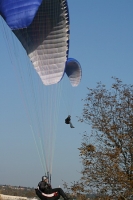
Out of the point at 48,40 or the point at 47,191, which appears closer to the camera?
the point at 47,191

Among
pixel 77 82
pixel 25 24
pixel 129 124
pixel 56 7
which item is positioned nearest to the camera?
pixel 25 24

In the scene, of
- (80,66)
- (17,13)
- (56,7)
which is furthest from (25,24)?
(80,66)

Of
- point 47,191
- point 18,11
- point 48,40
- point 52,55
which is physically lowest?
point 47,191

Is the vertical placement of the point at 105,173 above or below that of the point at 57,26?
below

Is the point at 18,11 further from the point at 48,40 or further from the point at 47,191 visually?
the point at 47,191

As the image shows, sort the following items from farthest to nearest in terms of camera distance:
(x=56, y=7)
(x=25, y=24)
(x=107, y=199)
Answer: (x=107, y=199), (x=56, y=7), (x=25, y=24)

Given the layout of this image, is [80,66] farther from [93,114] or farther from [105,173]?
[105,173]

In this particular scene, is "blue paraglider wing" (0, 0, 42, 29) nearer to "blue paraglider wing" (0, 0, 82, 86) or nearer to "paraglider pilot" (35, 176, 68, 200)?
"blue paraglider wing" (0, 0, 82, 86)

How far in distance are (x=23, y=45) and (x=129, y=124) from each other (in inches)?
246

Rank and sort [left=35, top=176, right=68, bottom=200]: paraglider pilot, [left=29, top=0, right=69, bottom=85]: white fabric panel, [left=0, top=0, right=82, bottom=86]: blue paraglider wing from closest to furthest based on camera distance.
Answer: [left=35, top=176, right=68, bottom=200]: paraglider pilot, [left=0, top=0, right=82, bottom=86]: blue paraglider wing, [left=29, top=0, right=69, bottom=85]: white fabric panel

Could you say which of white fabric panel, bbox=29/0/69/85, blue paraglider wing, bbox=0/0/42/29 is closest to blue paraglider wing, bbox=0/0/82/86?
white fabric panel, bbox=29/0/69/85

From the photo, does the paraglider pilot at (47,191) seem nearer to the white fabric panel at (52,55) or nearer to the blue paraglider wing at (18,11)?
the blue paraglider wing at (18,11)

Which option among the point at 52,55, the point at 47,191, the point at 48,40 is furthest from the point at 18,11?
the point at 47,191

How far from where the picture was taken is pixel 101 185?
65.4 feet
